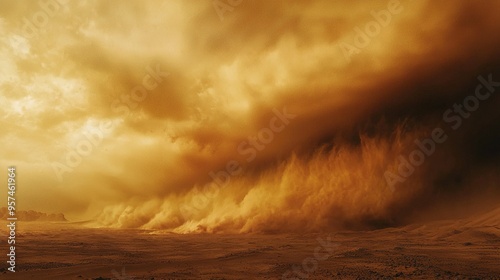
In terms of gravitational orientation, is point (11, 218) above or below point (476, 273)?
above

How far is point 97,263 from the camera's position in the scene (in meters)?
27.5

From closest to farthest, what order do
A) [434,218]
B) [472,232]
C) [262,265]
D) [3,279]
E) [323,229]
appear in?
1. [3,279]
2. [262,265]
3. [472,232]
4. [434,218]
5. [323,229]

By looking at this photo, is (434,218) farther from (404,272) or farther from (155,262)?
(155,262)

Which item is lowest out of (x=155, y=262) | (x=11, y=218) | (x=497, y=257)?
(x=497, y=257)

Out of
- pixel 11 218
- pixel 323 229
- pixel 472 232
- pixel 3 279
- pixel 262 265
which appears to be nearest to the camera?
pixel 3 279

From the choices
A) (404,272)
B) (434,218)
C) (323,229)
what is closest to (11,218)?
(404,272)

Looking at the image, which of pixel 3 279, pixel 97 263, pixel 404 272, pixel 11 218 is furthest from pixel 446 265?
pixel 11 218

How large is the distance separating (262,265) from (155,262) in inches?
373

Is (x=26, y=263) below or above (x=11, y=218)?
below

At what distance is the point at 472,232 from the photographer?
157 ft

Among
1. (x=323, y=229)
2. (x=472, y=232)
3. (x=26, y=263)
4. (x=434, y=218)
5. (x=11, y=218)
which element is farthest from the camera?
(x=323, y=229)

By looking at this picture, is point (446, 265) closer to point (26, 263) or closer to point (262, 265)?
point (262, 265)

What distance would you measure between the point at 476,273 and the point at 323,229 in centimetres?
6353

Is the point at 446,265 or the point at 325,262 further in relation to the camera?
the point at 325,262
